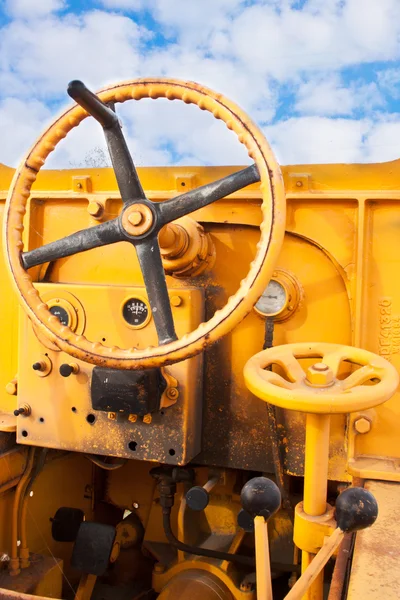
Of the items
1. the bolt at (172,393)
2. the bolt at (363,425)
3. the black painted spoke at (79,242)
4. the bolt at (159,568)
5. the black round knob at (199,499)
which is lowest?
the bolt at (159,568)

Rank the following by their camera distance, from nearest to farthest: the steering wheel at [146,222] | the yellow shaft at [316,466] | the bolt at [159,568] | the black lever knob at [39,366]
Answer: the yellow shaft at [316,466] < the steering wheel at [146,222] < the black lever knob at [39,366] < the bolt at [159,568]

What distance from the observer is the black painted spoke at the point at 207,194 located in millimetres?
1633

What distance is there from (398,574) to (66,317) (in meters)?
1.32

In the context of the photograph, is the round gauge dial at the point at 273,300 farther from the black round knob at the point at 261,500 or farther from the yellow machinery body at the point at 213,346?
the black round knob at the point at 261,500

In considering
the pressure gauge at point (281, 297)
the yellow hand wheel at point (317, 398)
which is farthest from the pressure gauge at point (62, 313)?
the yellow hand wheel at point (317, 398)

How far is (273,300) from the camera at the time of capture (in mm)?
2070

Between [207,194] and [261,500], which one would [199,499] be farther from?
[207,194]

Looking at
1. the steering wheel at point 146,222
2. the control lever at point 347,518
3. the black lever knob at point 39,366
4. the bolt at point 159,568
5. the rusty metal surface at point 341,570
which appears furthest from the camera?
the bolt at point 159,568

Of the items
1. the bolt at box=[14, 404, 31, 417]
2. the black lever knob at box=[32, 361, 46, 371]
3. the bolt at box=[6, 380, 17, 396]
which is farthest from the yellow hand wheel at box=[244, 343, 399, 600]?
the bolt at box=[6, 380, 17, 396]

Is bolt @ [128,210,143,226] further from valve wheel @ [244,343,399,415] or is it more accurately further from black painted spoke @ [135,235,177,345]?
valve wheel @ [244,343,399,415]

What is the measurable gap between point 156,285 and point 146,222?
0.59 feet

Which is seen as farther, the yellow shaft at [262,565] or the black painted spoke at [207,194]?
the black painted spoke at [207,194]

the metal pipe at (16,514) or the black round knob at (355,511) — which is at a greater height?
the black round knob at (355,511)

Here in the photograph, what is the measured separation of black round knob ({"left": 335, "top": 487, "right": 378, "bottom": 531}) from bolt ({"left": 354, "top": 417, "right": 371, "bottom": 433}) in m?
0.75
